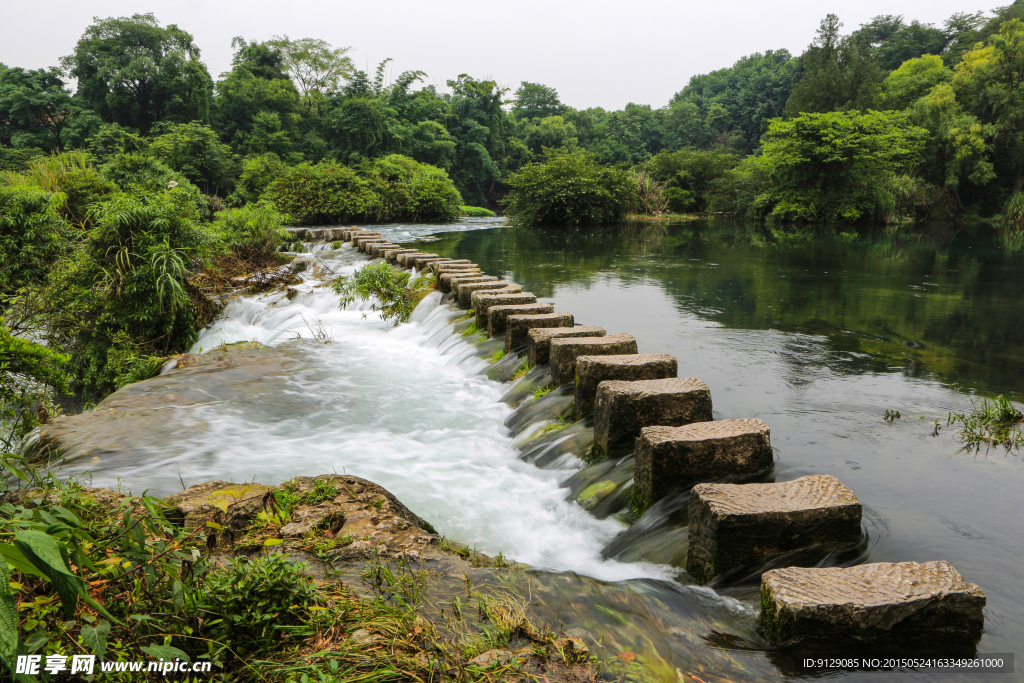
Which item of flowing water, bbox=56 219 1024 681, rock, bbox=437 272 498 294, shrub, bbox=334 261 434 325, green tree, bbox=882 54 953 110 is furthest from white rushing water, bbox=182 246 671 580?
green tree, bbox=882 54 953 110

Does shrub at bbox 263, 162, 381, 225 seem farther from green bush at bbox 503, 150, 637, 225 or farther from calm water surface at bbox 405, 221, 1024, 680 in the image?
calm water surface at bbox 405, 221, 1024, 680

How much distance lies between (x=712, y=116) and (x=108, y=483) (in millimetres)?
72176

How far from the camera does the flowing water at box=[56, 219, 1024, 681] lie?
2781 millimetres

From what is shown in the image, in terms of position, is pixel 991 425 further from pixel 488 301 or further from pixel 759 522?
pixel 488 301

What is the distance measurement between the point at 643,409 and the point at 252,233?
11456mm

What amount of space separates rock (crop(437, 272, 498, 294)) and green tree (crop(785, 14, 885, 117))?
40.1m

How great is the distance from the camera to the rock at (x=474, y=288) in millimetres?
8227

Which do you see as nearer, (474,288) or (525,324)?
(525,324)

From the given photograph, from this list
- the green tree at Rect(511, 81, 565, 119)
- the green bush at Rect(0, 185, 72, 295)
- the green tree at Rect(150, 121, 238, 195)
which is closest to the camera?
the green bush at Rect(0, 185, 72, 295)

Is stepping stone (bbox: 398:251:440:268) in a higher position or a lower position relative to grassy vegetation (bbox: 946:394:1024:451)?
higher

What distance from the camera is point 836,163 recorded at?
28078mm

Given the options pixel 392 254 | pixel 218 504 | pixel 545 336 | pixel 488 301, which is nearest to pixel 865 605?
pixel 218 504

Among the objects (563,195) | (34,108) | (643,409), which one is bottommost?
(643,409)

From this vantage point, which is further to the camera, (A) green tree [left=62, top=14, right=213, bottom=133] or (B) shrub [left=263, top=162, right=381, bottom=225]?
(A) green tree [left=62, top=14, right=213, bottom=133]
